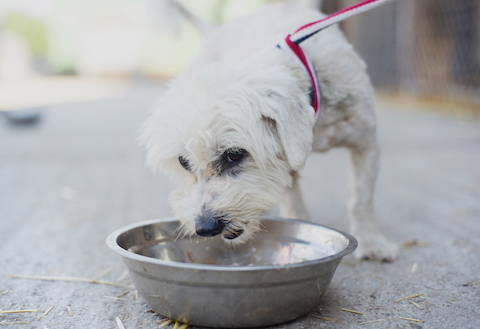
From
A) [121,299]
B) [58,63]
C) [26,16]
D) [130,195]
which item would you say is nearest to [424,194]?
[130,195]

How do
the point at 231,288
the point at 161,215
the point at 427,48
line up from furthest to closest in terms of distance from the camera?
the point at 427,48 → the point at 161,215 → the point at 231,288

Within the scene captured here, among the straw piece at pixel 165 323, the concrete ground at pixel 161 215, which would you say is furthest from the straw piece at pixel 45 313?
the straw piece at pixel 165 323

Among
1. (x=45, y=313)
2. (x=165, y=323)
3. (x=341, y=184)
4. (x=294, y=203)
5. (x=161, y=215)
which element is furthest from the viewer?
(x=341, y=184)

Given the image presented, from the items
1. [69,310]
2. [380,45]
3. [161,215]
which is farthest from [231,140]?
[380,45]

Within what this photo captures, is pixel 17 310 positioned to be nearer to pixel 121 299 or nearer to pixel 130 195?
pixel 121 299

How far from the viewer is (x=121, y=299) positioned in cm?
218

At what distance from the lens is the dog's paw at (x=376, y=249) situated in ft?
8.67

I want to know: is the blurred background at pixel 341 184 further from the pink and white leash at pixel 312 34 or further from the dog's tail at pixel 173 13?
the pink and white leash at pixel 312 34

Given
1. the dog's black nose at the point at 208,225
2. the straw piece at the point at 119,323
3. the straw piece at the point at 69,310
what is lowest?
the straw piece at the point at 69,310

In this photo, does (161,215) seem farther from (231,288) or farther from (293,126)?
(231,288)

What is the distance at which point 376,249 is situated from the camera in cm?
266

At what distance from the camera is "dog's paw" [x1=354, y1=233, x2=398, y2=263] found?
8.67ft

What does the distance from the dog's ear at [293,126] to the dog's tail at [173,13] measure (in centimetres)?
206

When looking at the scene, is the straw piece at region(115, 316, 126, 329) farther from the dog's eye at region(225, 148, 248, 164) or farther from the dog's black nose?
the dog's eye at region(225, 148, 248, 164)
